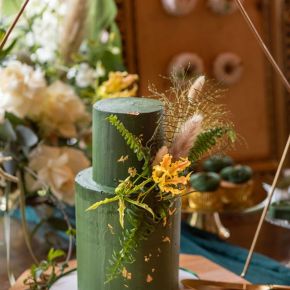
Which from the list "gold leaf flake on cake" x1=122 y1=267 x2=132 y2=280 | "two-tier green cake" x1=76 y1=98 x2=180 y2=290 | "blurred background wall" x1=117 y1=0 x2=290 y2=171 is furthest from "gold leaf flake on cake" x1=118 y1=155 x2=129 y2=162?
"blurred background wall" x1=117 y1=0 x2=290 y2=171

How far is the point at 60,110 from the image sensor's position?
113 centimetres

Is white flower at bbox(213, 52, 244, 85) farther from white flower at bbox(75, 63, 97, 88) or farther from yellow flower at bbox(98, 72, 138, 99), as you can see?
yellow flower at bbox(98, 72, 138, 99)

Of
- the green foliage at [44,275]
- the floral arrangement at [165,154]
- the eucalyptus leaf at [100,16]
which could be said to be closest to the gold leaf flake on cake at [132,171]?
the floral arrangement at [165,154]

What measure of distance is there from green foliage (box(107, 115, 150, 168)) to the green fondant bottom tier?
0.18 ft

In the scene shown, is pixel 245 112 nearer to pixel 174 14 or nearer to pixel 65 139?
pixel 174 14

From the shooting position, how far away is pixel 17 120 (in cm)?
110

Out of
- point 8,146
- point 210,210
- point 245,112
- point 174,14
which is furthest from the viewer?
Result: point 245,112

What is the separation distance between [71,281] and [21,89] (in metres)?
0.33

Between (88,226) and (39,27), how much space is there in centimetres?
57

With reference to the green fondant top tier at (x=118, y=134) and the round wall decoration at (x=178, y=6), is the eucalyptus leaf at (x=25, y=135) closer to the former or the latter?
the green fondant top tier at (x=118, y=134)

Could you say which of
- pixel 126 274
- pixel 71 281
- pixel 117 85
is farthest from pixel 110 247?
pixel 117 85

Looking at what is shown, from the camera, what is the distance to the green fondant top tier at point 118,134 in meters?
0.73

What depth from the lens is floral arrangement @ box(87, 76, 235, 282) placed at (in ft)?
2.35

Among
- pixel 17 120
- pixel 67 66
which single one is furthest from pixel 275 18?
pixel 17 120
